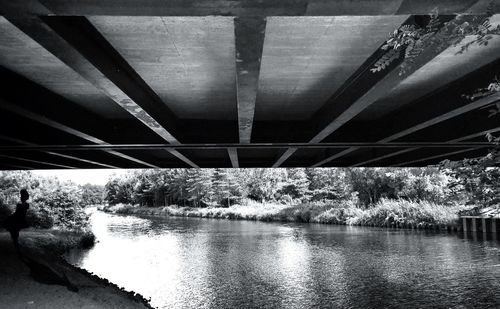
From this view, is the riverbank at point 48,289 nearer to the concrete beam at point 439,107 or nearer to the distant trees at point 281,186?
the concrete beam at point 439,107

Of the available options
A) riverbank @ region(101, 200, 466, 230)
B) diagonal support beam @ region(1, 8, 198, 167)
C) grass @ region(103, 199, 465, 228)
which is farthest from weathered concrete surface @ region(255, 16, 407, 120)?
grass @ region(103, 199, 465, 228)

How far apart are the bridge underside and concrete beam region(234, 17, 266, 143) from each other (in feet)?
0.05

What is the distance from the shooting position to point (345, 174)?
41000 mm

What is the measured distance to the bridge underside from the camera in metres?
3.41

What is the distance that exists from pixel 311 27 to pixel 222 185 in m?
54.8

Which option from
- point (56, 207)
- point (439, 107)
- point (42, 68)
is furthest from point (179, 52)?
point (56, 207)

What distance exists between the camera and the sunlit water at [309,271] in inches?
393

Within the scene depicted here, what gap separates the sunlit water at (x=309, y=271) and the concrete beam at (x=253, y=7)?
7.68 metres

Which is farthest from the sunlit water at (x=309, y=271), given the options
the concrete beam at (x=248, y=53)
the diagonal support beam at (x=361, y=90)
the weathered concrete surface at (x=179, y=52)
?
the concrete beam at (x=248, y=53)

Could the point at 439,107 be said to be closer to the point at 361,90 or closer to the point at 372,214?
the point at 361,90

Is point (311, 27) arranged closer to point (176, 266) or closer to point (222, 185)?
point (176, 266)

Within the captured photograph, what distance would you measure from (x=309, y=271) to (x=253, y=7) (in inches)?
467

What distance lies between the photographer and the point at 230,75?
6.59 metres

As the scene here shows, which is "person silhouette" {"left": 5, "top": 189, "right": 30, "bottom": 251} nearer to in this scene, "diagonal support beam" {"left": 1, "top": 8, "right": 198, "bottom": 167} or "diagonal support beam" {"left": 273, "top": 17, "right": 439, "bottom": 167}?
"diagonal support beam" {"left": 1, "top": 8, "right": 198, "bottom": 167}
